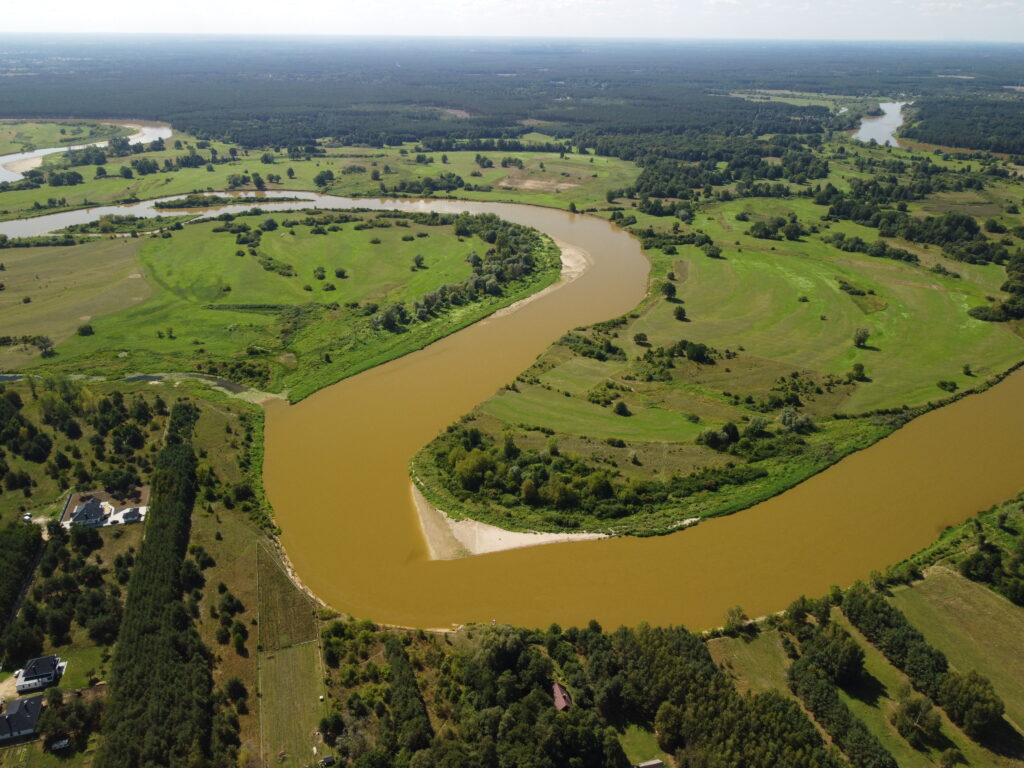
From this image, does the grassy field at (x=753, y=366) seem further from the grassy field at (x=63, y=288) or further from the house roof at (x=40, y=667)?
the grassy field at (x=63, y=288)

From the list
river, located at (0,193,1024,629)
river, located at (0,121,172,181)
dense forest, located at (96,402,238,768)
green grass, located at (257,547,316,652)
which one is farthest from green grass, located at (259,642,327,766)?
river, located at (0,121,172,181)

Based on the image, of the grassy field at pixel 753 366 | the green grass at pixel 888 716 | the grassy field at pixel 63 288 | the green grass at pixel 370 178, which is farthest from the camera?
the green grass at pixel 370 178

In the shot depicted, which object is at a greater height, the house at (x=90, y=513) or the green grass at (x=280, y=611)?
the house at (x=90, y=513)

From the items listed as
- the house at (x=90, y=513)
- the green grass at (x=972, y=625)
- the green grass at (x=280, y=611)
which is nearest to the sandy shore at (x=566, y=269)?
the green grass at (x=280, y=611)

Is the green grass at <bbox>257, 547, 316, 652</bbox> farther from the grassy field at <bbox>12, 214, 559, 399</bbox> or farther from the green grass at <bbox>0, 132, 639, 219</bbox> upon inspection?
the green grass at <bbox>0, 132, 639, 219</bbox>

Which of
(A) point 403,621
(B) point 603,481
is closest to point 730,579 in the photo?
(B) point 603,481

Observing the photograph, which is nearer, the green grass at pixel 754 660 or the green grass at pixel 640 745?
the green grass at pixel 640 745
